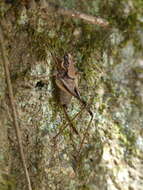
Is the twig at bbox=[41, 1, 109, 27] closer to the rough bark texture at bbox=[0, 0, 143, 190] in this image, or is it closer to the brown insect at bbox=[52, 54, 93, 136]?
the rough bark texture at bbox=[0, 0, 143, 190]

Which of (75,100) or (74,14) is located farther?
(75,100)

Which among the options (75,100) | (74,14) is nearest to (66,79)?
(75,100)

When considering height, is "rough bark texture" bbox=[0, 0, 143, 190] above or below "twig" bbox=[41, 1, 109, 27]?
below

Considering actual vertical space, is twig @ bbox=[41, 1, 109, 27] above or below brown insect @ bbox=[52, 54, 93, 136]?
above

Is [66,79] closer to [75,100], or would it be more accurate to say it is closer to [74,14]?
[75,100]

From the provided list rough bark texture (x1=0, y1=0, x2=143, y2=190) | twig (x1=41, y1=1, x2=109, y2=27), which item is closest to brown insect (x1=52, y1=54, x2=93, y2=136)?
rough bark texture (x1=0, y1=0, x2=143, y2=190)

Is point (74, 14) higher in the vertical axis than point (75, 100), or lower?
higher
